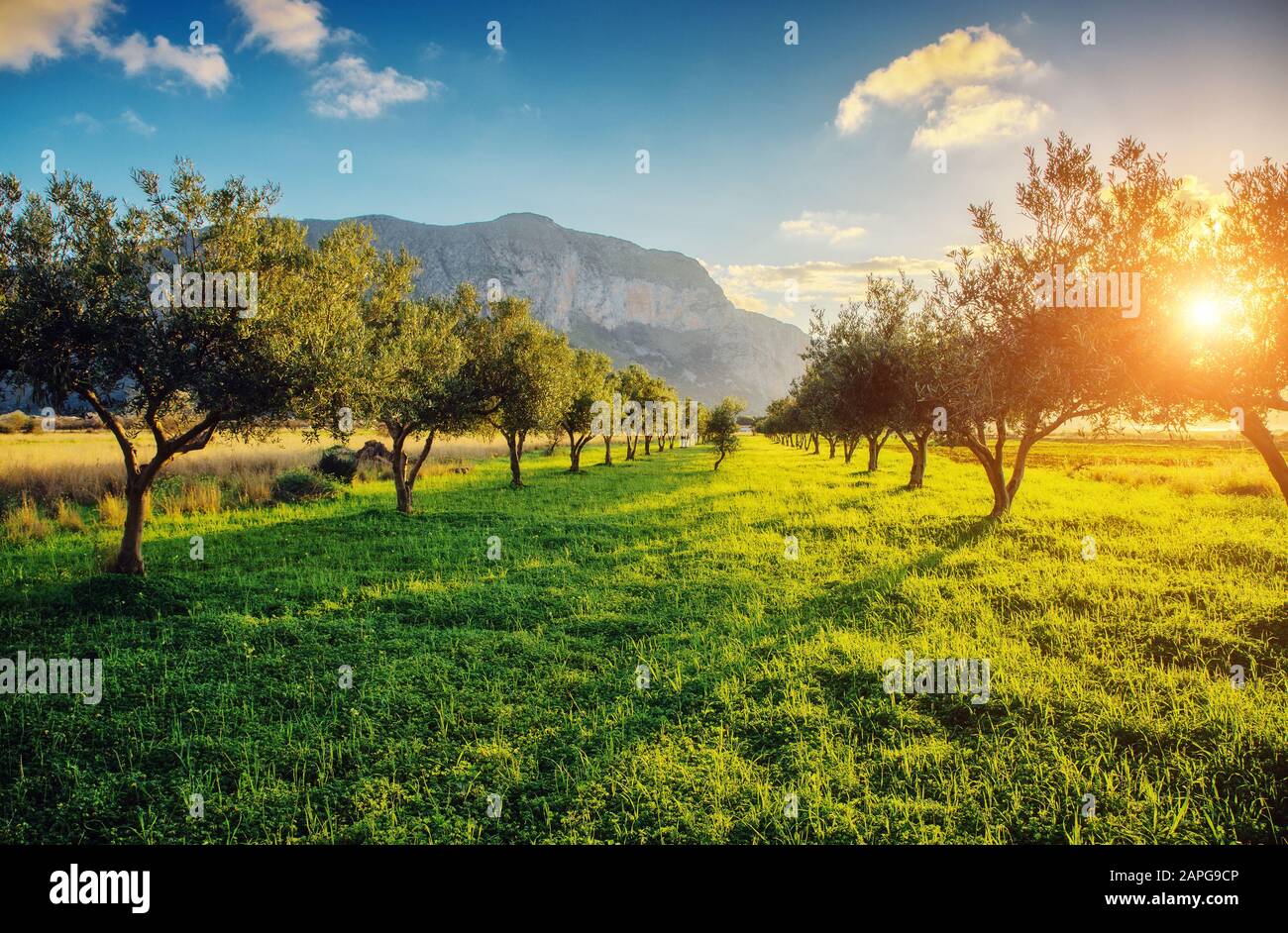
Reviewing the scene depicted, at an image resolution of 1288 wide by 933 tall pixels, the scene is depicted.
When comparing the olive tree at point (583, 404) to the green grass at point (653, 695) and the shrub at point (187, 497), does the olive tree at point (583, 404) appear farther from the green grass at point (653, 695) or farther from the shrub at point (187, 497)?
the green grass at point (653, 695)

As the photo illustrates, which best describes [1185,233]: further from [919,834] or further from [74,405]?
[74,405]

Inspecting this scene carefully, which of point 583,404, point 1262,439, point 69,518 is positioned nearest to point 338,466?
point 69,518

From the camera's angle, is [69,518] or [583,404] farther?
[583,404]

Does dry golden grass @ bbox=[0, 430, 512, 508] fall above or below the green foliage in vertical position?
below

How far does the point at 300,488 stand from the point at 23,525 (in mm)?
11496

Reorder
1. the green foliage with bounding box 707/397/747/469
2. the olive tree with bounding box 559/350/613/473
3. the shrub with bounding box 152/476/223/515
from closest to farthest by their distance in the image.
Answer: the shrub with bounding box 152/476/223/515, the olive tree with bounding box 559/350/613/473, the green foliage with bounding box 707/397/747/469

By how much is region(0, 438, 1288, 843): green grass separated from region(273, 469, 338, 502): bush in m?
11.4

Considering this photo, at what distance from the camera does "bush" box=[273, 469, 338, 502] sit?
1162 inches

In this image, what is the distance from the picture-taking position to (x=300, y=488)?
99.2 feet

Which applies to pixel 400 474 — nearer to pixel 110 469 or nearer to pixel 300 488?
pixel 300 488

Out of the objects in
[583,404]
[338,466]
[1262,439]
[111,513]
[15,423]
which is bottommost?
[111,513]

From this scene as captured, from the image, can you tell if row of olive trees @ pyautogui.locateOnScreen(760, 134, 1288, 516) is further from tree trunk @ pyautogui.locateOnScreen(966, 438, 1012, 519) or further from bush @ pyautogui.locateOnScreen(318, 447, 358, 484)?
bush @ pyautogui.locateOnScreen(318, 447, 358, 484)

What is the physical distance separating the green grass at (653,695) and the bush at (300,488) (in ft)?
37.3

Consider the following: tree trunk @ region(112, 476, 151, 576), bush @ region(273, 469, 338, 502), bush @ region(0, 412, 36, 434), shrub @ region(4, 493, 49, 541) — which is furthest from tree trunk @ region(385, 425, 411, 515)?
bush @ region(0, 412, 36, 434)
